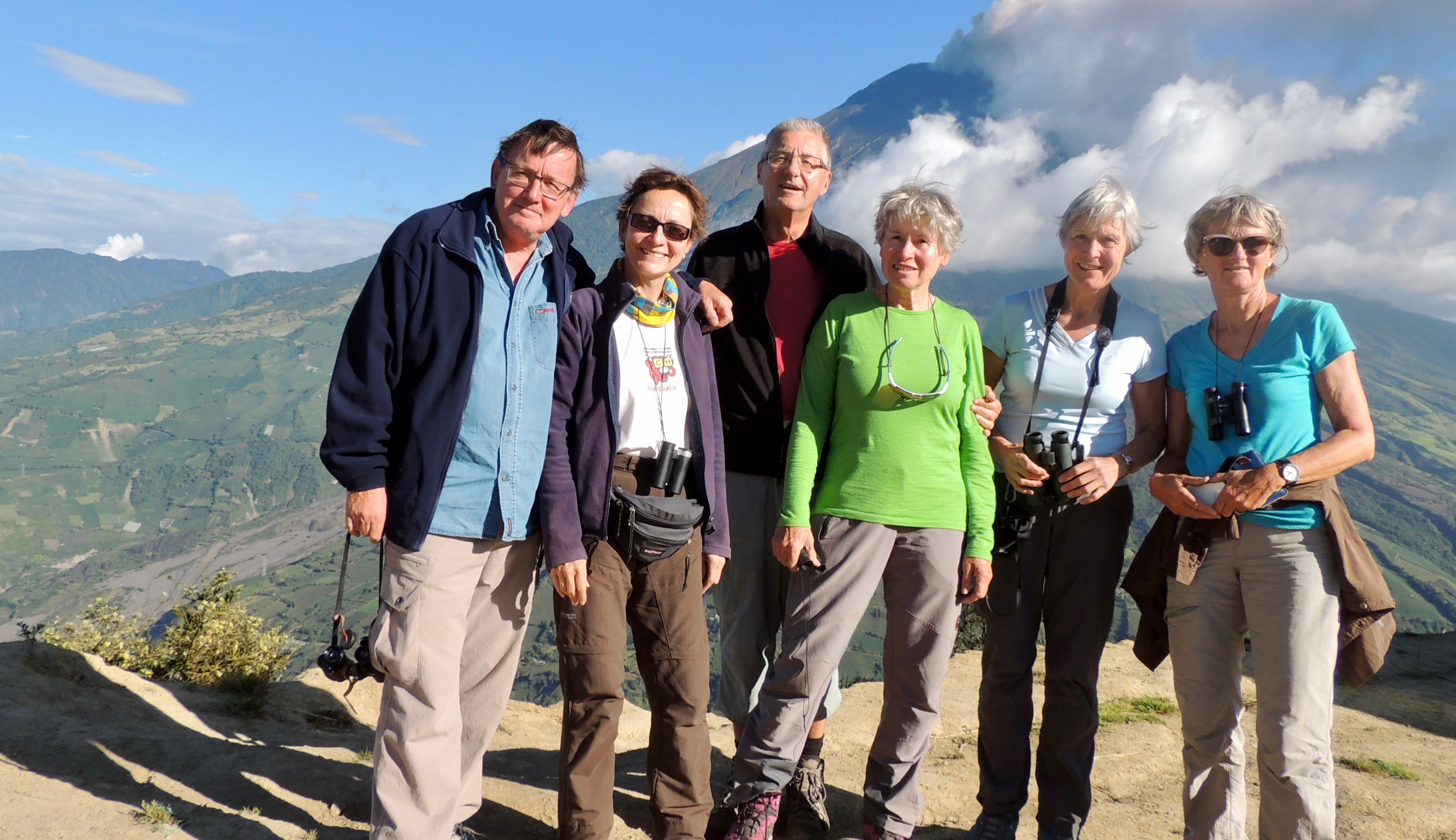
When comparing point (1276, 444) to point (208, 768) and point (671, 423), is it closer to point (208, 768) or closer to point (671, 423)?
point (671, 423)

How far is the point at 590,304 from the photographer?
3.89 m

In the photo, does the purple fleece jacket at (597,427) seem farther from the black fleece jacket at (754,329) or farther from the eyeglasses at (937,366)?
the eyeglasses at (937,366)

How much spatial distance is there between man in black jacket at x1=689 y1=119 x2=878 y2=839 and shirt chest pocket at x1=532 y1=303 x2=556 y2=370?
0.95 m

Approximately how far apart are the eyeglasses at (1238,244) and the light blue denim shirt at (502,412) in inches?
120

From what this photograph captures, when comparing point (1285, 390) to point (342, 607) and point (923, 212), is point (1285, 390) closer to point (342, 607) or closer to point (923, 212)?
point (923, 212)

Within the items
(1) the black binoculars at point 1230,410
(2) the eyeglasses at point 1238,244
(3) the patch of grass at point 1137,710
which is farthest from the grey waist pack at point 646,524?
(3) the patch of grass at point 1137,710

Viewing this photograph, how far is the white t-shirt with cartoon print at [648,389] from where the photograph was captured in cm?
382

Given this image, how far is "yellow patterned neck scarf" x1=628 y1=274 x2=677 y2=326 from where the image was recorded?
392 cm

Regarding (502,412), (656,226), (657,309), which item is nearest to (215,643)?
(502,412)

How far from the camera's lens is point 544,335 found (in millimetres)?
3791

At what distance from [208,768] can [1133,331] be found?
6.23 metres

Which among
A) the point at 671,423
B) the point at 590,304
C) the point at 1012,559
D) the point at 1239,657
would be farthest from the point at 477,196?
the point at 1239,657

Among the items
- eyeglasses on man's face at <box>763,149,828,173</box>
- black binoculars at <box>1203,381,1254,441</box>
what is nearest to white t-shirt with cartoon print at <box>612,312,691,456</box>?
eyeglasses on man's face at <box>763,149,828,173</box>

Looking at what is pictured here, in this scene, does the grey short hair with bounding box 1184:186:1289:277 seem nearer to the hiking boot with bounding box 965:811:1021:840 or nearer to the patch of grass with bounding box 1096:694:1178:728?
the hiking boot with bounding box 965:811:1021:840
